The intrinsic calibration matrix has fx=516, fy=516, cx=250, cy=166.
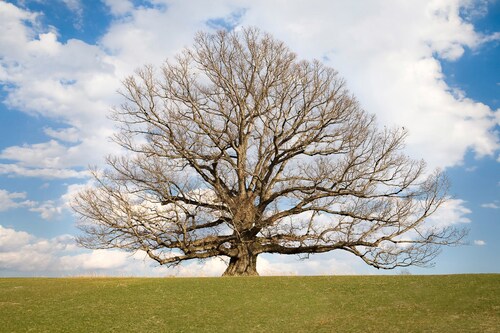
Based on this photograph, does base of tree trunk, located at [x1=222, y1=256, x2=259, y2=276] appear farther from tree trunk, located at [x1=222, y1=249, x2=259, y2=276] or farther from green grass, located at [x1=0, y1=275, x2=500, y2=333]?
green grass, located at [x1=0, y1=275, x2=500, y2=333]

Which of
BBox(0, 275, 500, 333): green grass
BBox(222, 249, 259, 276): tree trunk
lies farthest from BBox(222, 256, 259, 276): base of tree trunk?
BBox(0, 275, 500, 333): green grass

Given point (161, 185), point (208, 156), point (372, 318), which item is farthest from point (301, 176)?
point (372, 318)

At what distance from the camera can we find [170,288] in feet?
58.8

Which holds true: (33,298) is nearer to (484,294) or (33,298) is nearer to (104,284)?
(104,284)

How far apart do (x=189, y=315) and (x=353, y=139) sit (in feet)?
46.6

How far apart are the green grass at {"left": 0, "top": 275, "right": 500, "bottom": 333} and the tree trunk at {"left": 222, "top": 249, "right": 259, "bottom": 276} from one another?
488cm

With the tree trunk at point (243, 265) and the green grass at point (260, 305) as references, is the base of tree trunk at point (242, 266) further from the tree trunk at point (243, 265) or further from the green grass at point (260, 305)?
the green grass at point (260, 305)

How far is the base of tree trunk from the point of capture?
24.6 metres

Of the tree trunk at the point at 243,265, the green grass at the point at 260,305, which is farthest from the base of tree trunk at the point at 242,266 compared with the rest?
the green grass at the point at 260,305

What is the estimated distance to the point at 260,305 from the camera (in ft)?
50.5

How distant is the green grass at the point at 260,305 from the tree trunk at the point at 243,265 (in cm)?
488

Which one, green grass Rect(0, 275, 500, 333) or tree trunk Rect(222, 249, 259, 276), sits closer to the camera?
green grass Rect(0, 275, 500, 333)

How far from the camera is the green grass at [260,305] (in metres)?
13.4

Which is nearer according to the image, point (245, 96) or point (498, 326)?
point (498, 326)
